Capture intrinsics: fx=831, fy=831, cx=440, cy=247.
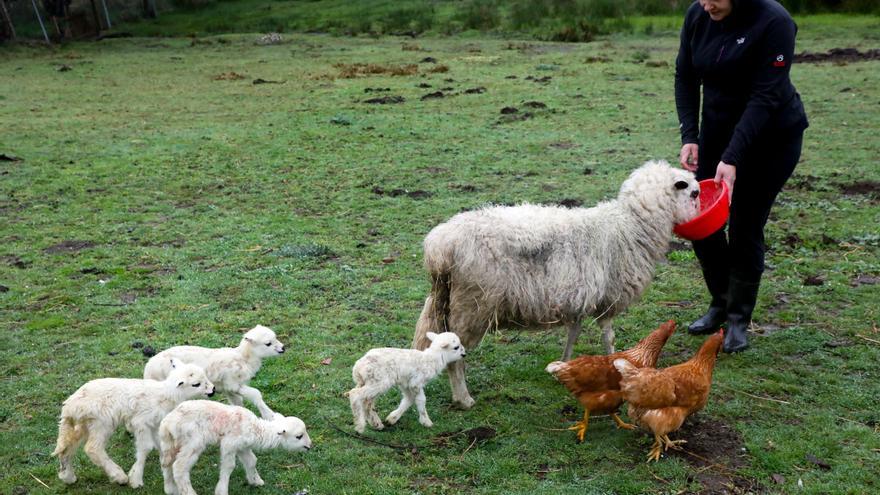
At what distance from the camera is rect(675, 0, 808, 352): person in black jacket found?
5.84m

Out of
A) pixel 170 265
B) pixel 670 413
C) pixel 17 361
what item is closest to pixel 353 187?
pixel 170 265

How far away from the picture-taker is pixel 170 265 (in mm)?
8641

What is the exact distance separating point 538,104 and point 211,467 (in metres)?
12.6

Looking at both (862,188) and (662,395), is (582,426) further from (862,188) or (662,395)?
(862,188)

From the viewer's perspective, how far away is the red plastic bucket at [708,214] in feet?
19.6

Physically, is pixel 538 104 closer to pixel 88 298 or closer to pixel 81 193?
pixel 81 193

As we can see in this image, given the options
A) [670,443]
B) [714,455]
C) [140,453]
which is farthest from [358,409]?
[714,455]

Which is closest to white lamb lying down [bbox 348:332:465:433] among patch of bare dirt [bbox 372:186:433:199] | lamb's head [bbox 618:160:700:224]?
lamb's head [bbox 618:160:700:224]

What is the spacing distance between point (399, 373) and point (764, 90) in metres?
3.24

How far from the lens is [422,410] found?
5422 mm

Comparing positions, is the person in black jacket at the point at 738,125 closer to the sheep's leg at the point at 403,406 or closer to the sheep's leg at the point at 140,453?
the sheep's leg at the point at 403,406

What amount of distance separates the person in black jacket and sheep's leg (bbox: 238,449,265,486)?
12.2 feet

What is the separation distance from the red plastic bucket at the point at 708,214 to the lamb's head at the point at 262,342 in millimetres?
3125

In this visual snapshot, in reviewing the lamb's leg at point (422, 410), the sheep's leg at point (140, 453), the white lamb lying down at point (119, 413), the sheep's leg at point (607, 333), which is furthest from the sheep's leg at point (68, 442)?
the sheep's leg at point (607, 333)
